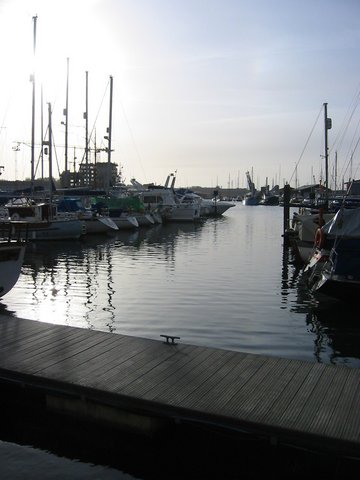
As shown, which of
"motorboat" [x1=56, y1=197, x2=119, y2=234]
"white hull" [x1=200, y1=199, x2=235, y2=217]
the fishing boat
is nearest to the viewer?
the fishing boat

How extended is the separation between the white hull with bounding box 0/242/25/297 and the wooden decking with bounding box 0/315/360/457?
5044mm

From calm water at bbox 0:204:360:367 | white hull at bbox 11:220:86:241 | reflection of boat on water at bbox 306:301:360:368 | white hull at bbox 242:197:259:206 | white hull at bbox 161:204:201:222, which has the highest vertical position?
white hull at bbox 242:197:259:206

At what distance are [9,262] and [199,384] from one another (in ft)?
28.0

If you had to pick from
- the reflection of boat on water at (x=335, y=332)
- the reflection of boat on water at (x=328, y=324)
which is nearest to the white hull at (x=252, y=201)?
the reflection of boat on water at (x=328, y=324)

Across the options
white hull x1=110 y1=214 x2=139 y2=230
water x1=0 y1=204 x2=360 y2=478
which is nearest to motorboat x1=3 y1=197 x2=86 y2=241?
water x1=0 y1=204 x2=360 y2=478

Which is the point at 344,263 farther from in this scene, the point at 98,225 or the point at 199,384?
the point at 98,225

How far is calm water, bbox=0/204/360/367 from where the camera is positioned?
1140 cm

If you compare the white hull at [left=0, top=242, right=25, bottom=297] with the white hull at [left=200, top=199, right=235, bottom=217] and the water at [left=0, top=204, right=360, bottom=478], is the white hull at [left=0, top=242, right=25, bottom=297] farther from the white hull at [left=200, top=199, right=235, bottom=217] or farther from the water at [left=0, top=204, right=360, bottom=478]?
the white hull at [left=200, top=199, right=235, bottom=217]

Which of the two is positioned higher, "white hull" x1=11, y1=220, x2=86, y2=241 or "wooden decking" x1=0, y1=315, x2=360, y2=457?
Answer: "white hull" x1=11, y1=220, x2=86, y2=241

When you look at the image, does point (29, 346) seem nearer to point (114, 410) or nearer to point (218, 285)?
point (114, 410)

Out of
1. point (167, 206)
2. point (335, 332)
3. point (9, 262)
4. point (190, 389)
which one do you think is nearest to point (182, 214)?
point (167, 206)

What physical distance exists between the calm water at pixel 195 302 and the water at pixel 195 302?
0.08 ft

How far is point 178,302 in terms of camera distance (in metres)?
15.1

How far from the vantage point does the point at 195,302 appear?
1512cm
